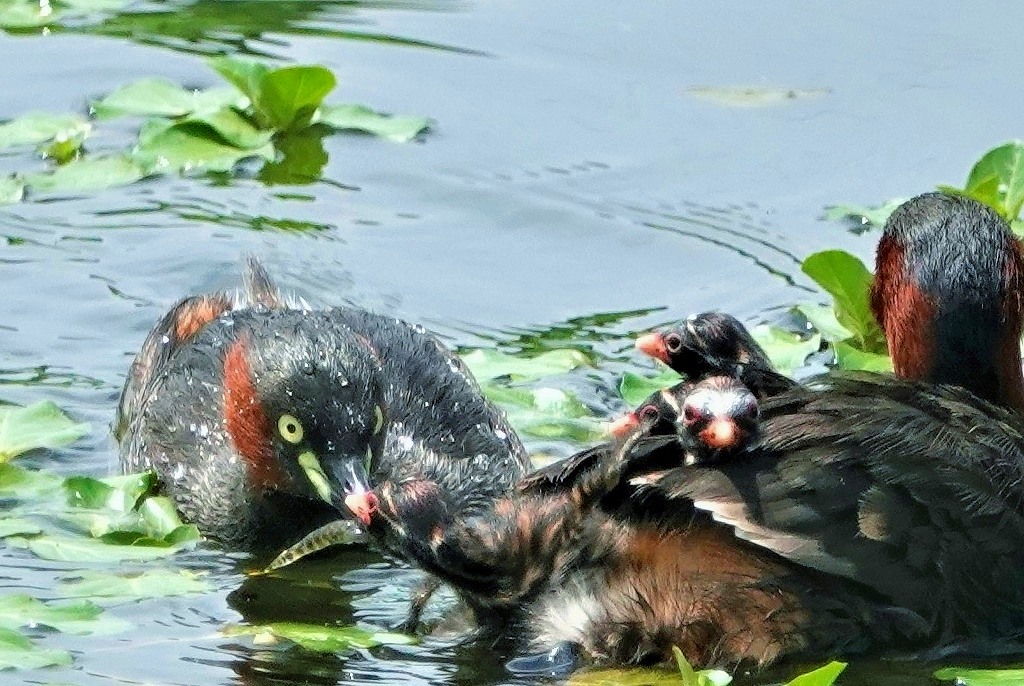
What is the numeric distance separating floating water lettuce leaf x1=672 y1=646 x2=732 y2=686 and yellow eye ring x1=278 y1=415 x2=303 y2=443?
2126 millimetres

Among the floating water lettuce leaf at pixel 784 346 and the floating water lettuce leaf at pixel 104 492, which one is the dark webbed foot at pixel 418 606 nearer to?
the floating water lettuce leaf at pixel 104 492

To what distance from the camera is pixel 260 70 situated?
390 inches

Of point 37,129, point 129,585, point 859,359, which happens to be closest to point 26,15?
point 37,129

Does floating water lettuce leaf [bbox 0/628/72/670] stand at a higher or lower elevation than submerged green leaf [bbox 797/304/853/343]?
lower

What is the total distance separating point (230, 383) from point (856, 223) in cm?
322

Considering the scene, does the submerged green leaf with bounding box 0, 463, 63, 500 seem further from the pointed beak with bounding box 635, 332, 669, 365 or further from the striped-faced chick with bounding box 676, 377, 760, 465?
the striped-faced chick with bounding box 676, 377, 760, 465

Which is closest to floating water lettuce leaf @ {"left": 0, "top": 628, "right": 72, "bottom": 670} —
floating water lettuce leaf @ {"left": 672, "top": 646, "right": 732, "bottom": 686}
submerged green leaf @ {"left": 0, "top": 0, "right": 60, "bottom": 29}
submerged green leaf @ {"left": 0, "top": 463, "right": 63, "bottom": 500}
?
submerged green leaf @ {"left": 0, "top": 463, "right": 63, "bottom": 500}

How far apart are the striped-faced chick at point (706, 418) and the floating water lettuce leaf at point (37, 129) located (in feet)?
17.0

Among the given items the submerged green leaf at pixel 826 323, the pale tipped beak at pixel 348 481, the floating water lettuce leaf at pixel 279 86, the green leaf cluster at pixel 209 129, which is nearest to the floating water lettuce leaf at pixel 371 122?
the green leaf cluster at pixel 209 129

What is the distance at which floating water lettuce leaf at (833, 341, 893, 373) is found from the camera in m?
8.00

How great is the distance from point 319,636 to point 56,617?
0.75 metres

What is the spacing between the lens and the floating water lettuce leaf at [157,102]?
10203 millimetres

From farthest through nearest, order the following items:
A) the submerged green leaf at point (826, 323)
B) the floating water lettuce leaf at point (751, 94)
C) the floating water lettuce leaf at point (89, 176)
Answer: the floating water lettuce leaf at point (751, 94), the floating water lettuce leaf at point (89, 176), the submerged green leaf at point (826, 323)

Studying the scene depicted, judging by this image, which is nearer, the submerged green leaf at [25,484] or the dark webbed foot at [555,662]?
the dark webbed foot at [555,662]
